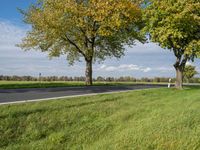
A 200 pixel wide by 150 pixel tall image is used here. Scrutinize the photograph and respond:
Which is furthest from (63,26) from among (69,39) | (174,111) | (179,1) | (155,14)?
(174,111)

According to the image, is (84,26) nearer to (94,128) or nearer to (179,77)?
(179,77)

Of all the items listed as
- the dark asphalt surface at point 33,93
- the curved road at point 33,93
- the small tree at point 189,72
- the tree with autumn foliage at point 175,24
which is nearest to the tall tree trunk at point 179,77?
the tree with autumn foliage at point 175,24

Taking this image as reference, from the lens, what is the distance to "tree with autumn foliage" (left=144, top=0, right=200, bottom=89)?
2467 centimetres

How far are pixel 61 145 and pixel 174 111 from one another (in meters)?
5.50

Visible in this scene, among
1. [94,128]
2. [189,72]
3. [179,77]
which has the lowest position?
[94,128]

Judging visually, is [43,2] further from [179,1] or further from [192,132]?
[192,132]

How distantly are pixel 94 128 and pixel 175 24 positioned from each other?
16.9m

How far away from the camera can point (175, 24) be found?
24.8 m

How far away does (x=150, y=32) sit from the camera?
26656 mm

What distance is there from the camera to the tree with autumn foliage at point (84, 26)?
2947 centimetres

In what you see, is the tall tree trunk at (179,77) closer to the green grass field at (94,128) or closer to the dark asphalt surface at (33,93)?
the dark asphalt surface at (33,93)

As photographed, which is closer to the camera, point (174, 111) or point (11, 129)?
point (11, 129)

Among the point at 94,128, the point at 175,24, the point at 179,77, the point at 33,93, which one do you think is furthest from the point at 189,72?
the point at 94,128

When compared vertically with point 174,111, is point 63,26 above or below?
above
